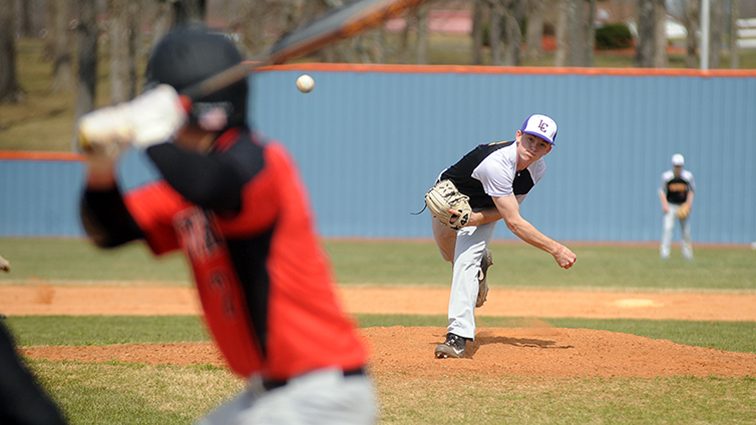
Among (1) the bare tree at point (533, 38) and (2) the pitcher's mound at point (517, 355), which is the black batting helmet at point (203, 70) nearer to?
(2) the pitcher's mound at point (517, 355)

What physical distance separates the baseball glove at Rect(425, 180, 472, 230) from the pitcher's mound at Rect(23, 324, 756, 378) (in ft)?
3.72

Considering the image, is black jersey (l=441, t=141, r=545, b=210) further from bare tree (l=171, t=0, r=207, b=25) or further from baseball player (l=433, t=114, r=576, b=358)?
bare tree (l=171, t=0, r=207, b=25)

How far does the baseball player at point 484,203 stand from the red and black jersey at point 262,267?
4918mm

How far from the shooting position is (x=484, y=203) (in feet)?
28.2

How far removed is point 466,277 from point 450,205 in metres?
0.62

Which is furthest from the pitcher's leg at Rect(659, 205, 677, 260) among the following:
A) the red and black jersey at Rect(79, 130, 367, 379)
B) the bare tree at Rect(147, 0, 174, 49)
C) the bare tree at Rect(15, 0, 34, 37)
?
the bare tree at Rect(15, 0, 34, 37)

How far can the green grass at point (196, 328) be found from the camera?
10.6m

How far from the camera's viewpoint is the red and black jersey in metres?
3.15

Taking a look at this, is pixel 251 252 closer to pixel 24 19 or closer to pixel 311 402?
pixel 311 402

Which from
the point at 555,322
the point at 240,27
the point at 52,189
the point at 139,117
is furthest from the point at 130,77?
the point at 139,117

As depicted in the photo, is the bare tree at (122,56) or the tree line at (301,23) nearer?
the tree line at (301,23)

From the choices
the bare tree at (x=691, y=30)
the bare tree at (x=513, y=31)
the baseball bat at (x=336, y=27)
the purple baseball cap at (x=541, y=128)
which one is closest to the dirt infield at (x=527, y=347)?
the purple baseball cap at (x=541, y=128)

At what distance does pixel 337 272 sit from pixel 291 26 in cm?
1591

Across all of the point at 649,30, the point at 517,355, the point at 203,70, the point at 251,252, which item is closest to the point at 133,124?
the point at 203,70
